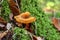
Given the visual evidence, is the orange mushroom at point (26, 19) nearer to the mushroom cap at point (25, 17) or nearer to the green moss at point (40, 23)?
the mushroom cap at point (25, 17)

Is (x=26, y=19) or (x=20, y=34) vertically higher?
(x=26, y=19)

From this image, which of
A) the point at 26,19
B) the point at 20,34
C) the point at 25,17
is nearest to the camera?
the point at 20,34

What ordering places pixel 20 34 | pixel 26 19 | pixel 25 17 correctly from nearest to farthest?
pixel 20 34 → pixel 26 19 → pixel 25 17

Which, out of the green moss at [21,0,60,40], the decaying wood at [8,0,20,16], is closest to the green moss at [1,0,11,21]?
the decaying wood at [8,0,20,16]

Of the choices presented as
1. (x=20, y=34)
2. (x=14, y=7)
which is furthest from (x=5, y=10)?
(x=20, y=34)

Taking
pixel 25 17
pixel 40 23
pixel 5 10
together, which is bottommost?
pixel 40 23

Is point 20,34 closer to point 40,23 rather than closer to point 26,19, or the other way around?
point 26,19

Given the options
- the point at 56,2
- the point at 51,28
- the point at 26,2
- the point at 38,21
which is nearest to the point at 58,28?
the point at 51,28

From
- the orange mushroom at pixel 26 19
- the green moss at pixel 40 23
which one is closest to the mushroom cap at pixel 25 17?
the orange mushroom at pixel 26 19
